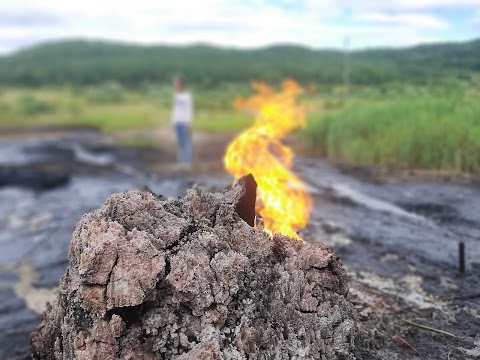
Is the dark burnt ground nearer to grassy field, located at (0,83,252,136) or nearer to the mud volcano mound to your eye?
the mud volcano mound

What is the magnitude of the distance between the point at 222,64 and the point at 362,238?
71.9m

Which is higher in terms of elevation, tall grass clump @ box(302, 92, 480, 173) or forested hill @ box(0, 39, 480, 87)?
forested hill @ box(0, 39, 480, 87)

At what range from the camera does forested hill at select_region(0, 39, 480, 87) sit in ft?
30.7

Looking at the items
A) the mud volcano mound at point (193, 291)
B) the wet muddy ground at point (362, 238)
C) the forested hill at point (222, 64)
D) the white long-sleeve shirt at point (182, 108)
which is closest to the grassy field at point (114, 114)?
the forested hill at point (222, 64)

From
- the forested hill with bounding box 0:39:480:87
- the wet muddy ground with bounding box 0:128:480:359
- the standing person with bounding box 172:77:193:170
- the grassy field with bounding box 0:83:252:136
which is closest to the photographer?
the wet muddy ground with bounding box 0:128:480:359

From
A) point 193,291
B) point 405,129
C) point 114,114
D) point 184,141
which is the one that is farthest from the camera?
point 114,114

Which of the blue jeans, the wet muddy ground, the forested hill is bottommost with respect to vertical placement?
the wet muddy ground

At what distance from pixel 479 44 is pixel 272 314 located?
6519 millimetres

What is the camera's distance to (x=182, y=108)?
1073 cm

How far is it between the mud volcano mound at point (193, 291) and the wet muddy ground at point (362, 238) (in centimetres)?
50

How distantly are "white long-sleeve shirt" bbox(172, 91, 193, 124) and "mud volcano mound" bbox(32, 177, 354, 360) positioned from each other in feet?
24.7

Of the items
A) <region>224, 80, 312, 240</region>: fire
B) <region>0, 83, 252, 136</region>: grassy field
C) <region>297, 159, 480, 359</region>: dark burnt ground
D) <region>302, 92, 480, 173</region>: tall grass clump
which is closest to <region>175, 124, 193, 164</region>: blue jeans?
<region>297, 159, 480, 359</region>: dark burnt ground

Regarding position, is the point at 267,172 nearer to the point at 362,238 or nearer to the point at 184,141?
the point at 362,238

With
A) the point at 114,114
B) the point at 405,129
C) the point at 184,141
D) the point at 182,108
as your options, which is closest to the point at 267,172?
the point at 405,129
